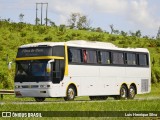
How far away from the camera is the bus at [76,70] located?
94.7 ft

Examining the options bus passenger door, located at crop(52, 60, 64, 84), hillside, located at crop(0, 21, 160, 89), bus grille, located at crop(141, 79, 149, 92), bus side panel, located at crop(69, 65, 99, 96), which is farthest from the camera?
hillside, located at crop(0, 21, 160, 89)

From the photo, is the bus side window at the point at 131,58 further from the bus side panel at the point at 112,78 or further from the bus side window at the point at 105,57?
the bus side window at the point at 105,57

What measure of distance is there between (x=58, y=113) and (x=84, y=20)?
111 meters

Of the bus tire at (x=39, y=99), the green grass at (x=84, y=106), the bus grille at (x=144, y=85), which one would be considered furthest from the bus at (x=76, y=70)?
the green grass at (x=84, y=106)

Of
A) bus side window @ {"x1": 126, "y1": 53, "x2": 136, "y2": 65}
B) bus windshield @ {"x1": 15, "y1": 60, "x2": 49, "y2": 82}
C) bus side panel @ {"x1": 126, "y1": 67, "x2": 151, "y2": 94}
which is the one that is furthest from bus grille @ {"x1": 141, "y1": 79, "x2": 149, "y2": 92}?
bus windshield @ {"x1": 15, "y1": 60, "x2": 49, "y2": 82}

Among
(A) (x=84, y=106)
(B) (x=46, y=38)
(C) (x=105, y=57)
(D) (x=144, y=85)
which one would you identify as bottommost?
(A) (x=84, y=106)

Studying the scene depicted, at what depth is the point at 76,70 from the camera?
30.4 meters

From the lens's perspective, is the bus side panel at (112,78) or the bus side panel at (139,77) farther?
the bus side panel at (139,77)

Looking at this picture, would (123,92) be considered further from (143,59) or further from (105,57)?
(105,57)

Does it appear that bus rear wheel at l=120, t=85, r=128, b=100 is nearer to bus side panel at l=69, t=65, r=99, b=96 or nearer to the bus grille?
the bus grille

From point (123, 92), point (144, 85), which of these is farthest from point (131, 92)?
point (144, 85)

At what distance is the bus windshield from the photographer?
2866 centimetres

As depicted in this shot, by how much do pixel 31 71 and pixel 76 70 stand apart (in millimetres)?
2842

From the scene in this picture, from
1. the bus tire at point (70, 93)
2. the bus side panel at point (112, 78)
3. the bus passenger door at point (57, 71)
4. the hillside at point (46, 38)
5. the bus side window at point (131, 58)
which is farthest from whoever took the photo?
the hillside at point (46, 38)
